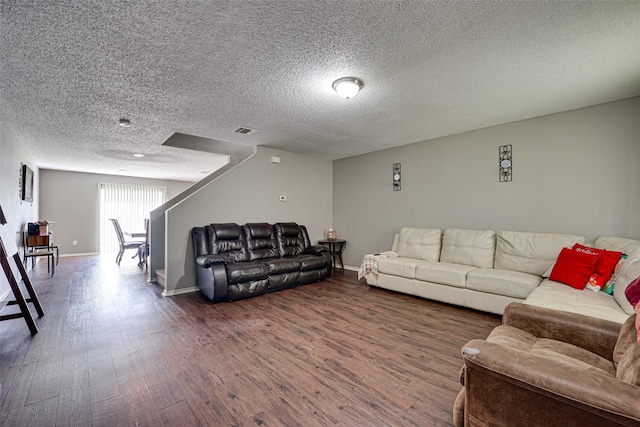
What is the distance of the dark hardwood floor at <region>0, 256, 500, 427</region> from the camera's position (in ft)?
5.42

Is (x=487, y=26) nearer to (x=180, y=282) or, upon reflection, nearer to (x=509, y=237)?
(x=509, y=237)

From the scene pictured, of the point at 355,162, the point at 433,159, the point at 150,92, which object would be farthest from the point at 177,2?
the point at 355,162

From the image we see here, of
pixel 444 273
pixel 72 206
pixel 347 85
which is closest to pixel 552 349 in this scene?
pixel 444 273

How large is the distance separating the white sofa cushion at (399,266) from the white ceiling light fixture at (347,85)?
2.51m

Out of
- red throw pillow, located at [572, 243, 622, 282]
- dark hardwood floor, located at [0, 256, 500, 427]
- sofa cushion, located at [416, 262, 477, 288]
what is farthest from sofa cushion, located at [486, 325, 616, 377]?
sofa cushion, located at [416, 262, 477, 288]

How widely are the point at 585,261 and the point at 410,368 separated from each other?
2.19 m

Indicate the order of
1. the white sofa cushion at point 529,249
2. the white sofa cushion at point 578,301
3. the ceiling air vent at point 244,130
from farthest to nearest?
1. the ceiling air vent at point 244,130
2. the white sofa cushion at point 529,249
3. the white sofa cushion at point 578,301

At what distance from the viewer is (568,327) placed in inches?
64.5

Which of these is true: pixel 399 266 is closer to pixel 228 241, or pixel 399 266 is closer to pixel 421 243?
pixel 421 243

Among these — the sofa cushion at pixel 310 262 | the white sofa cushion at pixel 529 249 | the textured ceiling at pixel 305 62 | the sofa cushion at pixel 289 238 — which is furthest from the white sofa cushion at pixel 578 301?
the sofa cushion at pixel 289 238

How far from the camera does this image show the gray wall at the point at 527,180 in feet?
9.94

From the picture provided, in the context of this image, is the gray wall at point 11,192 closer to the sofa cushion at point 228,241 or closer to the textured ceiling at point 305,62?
the textured ceiling at point 305,62

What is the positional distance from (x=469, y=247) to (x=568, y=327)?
7.68ft

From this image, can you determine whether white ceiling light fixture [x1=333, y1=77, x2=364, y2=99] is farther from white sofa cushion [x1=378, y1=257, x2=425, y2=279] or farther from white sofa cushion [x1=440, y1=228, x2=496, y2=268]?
white sofa cushion [x1=440, y1=228, x2=496, y2=268]
